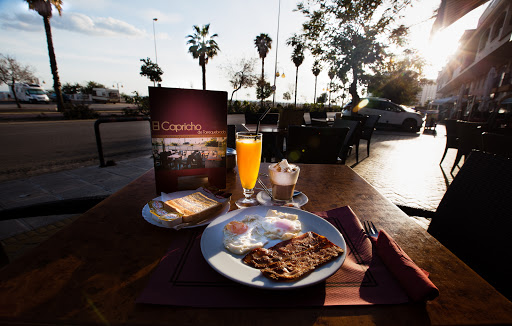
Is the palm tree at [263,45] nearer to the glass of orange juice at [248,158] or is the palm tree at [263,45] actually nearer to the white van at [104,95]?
the glass of orange juice at [248,158]

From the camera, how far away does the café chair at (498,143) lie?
267 centimetres

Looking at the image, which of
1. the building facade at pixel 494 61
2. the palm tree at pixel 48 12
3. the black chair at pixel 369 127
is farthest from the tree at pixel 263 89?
the black chair at pixel 369 127

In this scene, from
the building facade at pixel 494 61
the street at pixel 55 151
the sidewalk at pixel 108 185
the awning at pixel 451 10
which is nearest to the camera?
the sidewalk at pixel 108 185

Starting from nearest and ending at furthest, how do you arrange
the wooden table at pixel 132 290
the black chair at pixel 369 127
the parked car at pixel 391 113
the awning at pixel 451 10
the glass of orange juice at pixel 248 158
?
the wooden table at pixel 132 290 → the glass of orange juice at pixel 248 158 → the awning at pixel 451 10 → the black chair at pixel 369 127 → the parked car at pixel 391 113

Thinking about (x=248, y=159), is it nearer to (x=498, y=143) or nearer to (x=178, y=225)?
(x=178, y=225)

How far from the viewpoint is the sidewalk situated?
8.17 ft

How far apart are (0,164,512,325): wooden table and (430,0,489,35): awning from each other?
342 centimetres

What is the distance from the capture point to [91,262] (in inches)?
26.0

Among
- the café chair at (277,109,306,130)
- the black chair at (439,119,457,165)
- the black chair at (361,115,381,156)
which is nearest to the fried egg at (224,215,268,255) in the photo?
the café chair at (277,109,306,130)

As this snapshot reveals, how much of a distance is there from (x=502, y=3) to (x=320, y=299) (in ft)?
76.8

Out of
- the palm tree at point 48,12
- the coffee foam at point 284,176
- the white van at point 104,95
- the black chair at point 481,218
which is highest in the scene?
the palm tree at point 48,12

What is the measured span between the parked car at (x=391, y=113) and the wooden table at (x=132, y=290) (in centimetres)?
1444

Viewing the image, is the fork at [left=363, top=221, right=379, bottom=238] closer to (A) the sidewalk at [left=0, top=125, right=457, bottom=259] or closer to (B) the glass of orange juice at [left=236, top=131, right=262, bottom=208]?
(B) the glass of orange juice at [left=236, top=131, right=262, bottom=208]

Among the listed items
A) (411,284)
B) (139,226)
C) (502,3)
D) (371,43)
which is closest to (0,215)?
(139,226)
